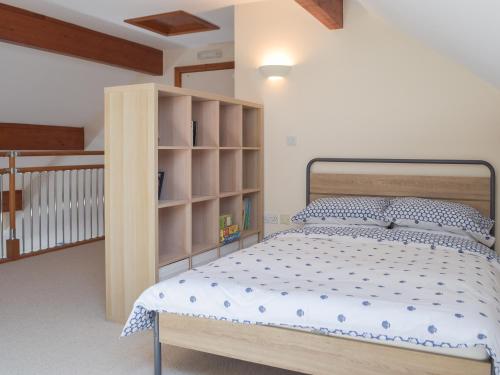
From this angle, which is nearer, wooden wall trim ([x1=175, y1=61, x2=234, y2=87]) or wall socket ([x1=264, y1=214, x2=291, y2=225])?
wall socket ([x1=264, y1=214, x2=291, y2=225])

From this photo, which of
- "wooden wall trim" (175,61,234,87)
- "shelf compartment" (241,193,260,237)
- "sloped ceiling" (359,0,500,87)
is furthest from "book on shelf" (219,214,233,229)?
"wooden wall trim" (175,61,234,87)

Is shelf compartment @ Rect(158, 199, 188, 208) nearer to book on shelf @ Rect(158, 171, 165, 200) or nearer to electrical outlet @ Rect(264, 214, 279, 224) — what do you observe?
book on shelf @ Rect(158, 171, 165, 200)

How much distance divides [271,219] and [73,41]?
8.82 feet

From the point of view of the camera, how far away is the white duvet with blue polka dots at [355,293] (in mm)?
1961

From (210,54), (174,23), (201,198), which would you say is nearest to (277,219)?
(201,198)

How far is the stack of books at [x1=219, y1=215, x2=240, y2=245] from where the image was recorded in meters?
4.05

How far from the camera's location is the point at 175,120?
3.55 meters

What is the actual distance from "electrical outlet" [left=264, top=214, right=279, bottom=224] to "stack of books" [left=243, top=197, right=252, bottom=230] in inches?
5.7

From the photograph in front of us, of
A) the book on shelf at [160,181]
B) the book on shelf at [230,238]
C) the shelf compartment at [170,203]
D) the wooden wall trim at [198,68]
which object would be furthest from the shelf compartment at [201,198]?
the wooden wall trim at [198,68]

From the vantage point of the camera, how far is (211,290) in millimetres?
2328

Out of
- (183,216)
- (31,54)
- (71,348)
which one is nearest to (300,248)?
(183,216)

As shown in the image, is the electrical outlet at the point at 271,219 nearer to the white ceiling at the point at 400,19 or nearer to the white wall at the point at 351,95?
the white wall at the point at 351,95

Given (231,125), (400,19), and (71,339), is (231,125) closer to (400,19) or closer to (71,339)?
(400,19)

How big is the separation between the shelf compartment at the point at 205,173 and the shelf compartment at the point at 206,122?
0.08m
